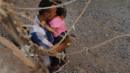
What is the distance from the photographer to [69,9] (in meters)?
3.69

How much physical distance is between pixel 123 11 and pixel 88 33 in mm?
684

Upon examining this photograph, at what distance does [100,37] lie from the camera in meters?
3.31

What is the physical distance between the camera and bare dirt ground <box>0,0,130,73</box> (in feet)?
9.37

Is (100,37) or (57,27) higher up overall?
(57,27)

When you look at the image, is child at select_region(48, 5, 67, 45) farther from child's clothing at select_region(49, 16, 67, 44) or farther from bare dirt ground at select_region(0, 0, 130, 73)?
bare dirt ground at select_region(0, 0, 130, 73)

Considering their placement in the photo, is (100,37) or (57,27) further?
(100,37)

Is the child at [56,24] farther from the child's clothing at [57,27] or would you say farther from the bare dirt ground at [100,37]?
the bare dirt ground at [100,37]

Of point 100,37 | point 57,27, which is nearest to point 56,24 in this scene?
point 57,27

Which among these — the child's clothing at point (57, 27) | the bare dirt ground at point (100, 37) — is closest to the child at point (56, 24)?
the child's clothing at point (57, 27)

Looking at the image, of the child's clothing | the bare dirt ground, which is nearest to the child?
the child's clothing

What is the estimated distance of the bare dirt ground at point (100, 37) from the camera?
286 cm

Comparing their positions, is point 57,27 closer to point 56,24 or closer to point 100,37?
point 56,24

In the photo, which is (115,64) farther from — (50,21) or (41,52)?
(41,52)

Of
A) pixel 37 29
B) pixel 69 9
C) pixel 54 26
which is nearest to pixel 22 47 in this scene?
pixel 37 29
